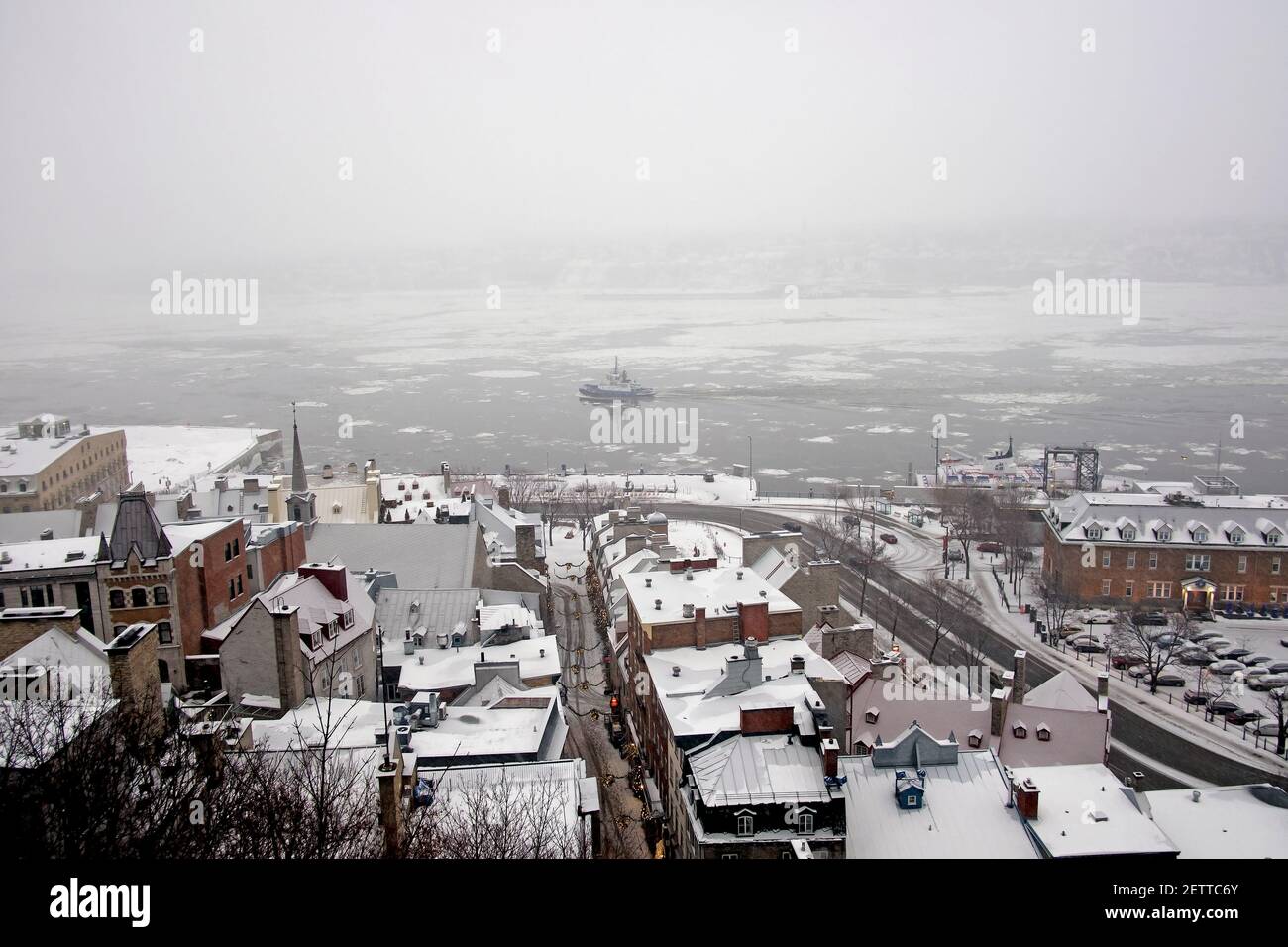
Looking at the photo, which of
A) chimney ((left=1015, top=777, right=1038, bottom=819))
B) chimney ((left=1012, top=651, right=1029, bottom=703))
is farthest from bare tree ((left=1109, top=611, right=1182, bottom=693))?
chimney ((left=1015, top=777, right=1038, bottom=819))

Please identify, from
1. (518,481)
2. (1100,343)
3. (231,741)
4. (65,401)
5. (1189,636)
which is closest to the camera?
(231,741)

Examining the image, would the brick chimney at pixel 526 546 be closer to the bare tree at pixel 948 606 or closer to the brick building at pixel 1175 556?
the bare tree at pixel 948 606

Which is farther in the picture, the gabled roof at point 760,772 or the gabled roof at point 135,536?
the gabled roof at point 135,536

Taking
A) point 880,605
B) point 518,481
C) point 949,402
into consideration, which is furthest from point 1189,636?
point 949,402

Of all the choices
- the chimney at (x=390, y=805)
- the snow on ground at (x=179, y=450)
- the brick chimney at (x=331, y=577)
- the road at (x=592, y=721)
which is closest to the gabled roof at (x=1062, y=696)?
the road at (x=592, y=721)
